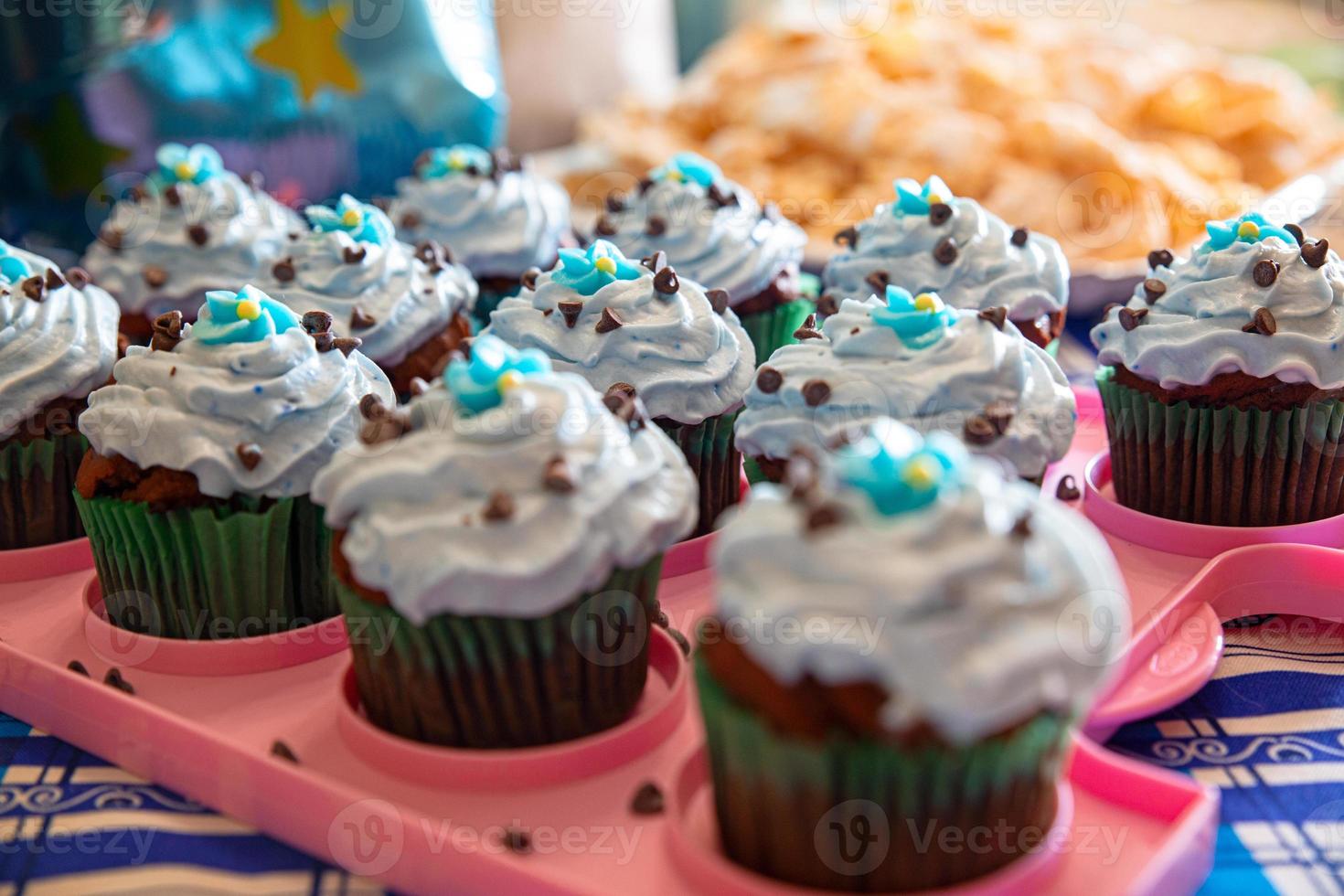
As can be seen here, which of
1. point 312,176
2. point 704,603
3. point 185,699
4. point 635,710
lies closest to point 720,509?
point 704,603

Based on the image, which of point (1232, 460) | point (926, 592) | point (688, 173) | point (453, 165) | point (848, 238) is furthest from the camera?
point (453, 165)

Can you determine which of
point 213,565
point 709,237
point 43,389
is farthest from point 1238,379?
point 43,389

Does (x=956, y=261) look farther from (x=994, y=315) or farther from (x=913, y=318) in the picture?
(x=913, y=318)

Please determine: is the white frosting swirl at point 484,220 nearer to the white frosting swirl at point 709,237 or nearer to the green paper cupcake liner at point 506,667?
the white frosting swirl at point 709,237

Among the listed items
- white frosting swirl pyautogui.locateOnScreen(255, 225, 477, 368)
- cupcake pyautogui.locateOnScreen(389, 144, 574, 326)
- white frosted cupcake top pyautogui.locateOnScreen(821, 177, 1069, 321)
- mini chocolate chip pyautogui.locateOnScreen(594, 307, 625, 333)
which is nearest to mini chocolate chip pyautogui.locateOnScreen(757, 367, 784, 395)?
mini chocolate chip pyautogui.locateOnScreen(594, 307, 625, 333)

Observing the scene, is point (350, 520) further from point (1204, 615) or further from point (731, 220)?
point (731, 220)

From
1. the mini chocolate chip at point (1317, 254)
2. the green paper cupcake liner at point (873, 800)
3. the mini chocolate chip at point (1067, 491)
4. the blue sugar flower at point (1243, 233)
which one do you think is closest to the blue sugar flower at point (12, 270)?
the green paper cupcake liner at point (873, 800)
